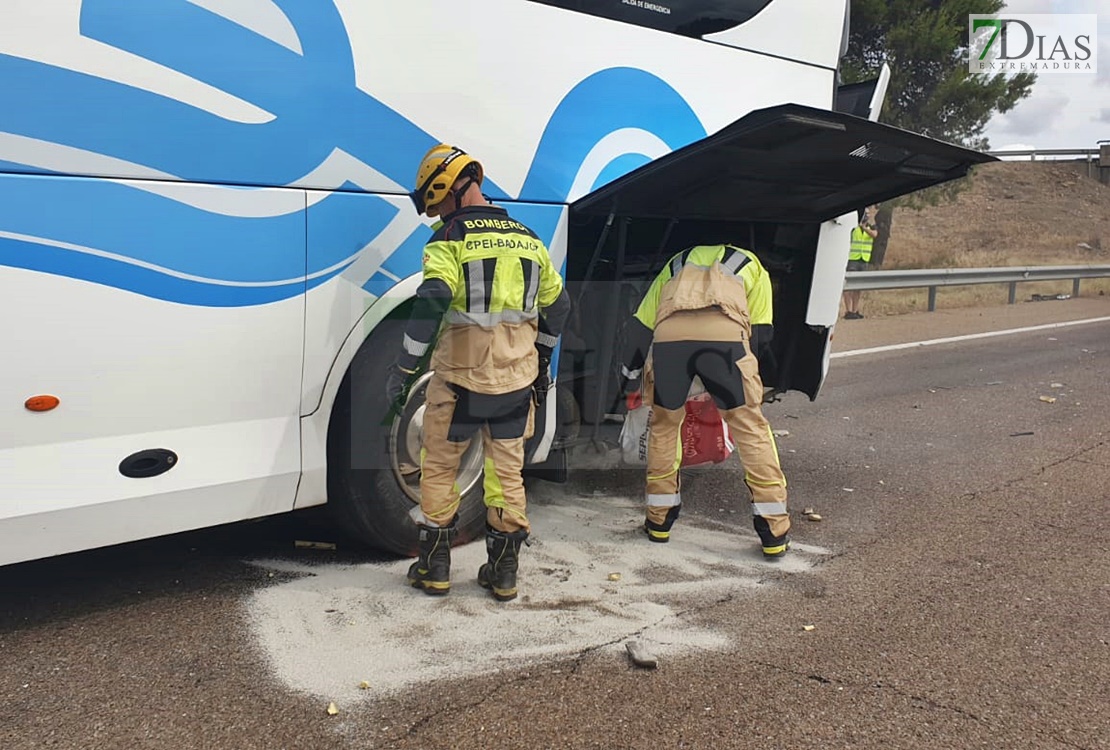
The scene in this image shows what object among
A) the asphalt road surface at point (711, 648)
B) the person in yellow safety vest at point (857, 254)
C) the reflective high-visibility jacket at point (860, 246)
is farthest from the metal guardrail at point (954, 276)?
the asphalt road surface at point (711, 648)

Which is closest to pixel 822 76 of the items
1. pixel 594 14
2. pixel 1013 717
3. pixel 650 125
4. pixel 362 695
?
pixel 650 125

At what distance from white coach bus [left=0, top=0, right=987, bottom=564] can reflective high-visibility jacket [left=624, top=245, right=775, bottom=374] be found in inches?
14.6

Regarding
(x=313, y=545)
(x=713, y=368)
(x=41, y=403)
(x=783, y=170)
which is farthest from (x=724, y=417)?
(x=41, y=403)

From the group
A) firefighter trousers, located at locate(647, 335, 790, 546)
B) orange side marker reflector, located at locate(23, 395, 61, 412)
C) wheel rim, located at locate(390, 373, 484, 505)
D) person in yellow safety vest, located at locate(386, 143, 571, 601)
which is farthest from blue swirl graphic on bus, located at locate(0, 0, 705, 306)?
firefighter trousers, located at locate(647, 335, 790, 546)

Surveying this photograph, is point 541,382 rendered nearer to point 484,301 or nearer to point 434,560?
point 484,301

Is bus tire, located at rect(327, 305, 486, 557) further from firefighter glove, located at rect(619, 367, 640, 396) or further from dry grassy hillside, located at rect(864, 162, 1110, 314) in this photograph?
dry grassy hillside, located at rect(864, 162, 1110, 314)

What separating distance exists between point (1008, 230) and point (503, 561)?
38073 millimetres

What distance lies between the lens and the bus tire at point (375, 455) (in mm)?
3818

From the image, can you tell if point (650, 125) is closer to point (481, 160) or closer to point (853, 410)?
point (481, 160)

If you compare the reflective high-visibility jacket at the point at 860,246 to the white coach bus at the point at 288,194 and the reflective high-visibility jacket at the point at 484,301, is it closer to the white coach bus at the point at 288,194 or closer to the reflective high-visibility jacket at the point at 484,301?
the white coach bus at the point at 288,194

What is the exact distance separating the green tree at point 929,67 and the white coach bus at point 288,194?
1658cm

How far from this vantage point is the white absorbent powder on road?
3.26 metres

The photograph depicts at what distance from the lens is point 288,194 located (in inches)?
135

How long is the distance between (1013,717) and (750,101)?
137 inches
